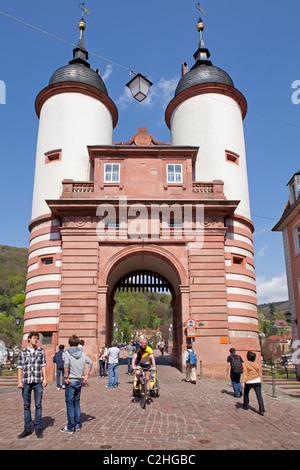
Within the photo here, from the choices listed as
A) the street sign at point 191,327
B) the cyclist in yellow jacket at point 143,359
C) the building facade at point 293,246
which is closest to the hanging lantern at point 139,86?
the cyclist in yellow jacket at point 143,359

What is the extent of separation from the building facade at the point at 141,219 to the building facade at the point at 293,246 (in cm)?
371

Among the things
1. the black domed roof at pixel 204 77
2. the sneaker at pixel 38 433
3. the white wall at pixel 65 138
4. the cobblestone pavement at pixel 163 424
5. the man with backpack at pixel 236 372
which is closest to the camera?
the cobblestone pavement at pixel 163 424

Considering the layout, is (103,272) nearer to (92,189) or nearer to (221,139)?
(92,189)

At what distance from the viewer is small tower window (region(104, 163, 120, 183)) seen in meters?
22.9

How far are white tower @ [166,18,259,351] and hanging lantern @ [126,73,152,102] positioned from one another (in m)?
9.66

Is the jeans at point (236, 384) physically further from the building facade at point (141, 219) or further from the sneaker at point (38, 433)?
the sneaker at point (38, 433)

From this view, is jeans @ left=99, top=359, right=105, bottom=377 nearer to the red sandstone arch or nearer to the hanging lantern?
the red sandstone arch

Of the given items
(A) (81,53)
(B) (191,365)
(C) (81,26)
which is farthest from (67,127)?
(B) (191,365)

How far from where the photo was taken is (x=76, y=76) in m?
26.3

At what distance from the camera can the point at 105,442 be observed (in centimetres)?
721

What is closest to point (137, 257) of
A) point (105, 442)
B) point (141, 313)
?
point (105, 442)

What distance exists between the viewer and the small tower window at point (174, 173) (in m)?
23.1

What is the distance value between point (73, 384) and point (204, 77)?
931 inches

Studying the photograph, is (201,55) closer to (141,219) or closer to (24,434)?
(141,219)
